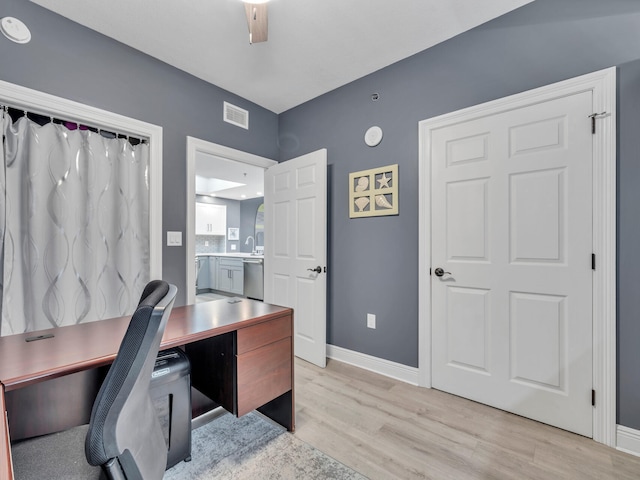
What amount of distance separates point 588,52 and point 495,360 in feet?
6.65

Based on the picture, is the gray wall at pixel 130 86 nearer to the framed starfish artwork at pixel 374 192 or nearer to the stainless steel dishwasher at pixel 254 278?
the framed starfish artwork at pixel 374 192

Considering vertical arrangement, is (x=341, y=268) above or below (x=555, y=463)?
above

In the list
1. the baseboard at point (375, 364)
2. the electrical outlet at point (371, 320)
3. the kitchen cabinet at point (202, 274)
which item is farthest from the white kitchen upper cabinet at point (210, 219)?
the electrical outlet at point (371, 320)

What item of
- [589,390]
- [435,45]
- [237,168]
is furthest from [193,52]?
[589,390]

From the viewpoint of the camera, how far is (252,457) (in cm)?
162

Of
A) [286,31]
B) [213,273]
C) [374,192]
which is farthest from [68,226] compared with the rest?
[213,273]

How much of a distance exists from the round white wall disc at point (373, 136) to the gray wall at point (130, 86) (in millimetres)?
1271

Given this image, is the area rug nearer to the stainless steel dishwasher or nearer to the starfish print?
the starfish print

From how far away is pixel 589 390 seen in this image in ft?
5.77

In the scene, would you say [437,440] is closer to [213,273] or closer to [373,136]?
→ [373,136]

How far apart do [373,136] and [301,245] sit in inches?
48.4

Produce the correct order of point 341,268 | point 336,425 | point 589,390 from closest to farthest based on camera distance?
point 589,390 → point 336,425 → point 341,268

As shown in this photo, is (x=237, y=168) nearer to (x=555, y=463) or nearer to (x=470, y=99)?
(x=470, y=99)

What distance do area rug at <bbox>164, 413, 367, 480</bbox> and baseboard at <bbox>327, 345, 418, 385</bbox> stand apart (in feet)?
3.63
